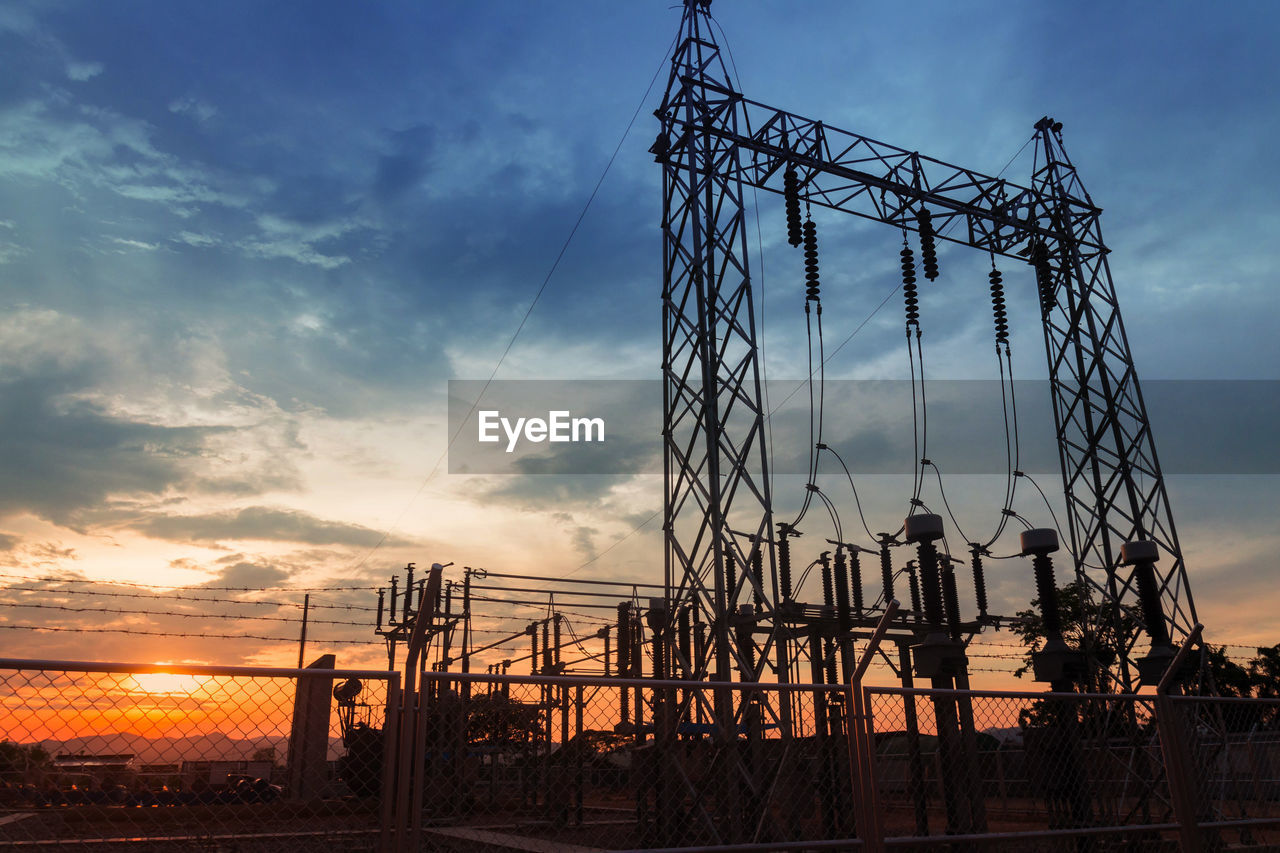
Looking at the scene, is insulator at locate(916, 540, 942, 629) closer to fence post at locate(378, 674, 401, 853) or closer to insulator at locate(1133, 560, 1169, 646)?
insulator at locate(1133, 560, 1169, 646)

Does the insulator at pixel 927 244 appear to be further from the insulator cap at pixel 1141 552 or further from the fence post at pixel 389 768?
the fence post at pixel 389 768

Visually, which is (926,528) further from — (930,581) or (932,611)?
(932,611)

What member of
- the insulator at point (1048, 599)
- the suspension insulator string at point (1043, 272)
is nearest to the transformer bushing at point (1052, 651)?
the insulator at point (1048, 599)

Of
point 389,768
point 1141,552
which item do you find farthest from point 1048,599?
point 389,768

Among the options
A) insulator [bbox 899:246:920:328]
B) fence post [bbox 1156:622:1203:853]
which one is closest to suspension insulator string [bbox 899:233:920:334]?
insulator [bbox 899:246:920:328]

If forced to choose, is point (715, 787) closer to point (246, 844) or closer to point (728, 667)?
point (728, 667)

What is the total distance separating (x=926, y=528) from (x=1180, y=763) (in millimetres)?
5705

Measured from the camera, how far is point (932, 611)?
40.4 ft

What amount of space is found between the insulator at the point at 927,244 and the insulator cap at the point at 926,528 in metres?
6.41

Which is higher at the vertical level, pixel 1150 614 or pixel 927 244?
pixel 927 244

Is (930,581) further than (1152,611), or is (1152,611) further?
(1152,611)

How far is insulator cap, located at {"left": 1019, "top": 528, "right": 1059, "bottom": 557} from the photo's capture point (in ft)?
42.5

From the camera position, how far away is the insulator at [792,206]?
15.9 m

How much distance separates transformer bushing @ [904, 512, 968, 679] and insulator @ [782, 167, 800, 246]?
5831 millimetres
